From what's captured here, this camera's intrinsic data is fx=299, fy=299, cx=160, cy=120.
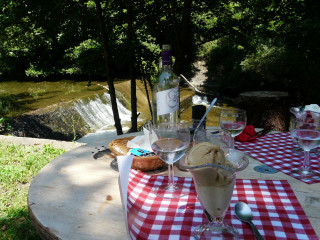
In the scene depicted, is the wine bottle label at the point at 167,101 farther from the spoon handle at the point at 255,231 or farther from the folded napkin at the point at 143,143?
the spoon handle at the point at 255,231

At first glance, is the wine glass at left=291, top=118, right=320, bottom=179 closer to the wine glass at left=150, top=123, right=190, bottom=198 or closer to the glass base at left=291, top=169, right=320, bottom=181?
the glass base at left=291, top=169, right=320, bottom=181

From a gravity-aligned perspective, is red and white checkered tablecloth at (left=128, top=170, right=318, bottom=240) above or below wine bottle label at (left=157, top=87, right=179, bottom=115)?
below

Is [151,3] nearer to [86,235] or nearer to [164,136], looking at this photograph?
[164,136]

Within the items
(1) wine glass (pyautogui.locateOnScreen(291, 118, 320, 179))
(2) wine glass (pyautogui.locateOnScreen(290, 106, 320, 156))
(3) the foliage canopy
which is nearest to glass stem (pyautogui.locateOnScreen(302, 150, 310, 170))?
(1) wine glass (pyautogui.locateOnScreen(291, 118, 320, 179))

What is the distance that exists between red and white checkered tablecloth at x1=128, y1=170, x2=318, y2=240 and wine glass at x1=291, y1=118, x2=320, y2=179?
0.48ft

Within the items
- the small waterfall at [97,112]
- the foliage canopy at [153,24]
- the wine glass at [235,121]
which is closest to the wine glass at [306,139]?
the wine glass at [235,121]

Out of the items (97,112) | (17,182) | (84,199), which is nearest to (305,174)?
(84,199)

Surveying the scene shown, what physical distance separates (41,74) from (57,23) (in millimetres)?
9693

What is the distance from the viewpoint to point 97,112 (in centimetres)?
722

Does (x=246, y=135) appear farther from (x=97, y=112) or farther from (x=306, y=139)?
(x=97, y=112)

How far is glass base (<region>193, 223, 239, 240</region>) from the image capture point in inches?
32.8

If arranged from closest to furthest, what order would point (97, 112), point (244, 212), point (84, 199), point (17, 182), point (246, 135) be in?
point (244, 212), point (84, 199), point (246, 135), point (17, 182), point (97, 112)

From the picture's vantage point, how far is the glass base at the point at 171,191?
3.59 feet

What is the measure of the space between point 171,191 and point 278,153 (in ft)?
2.28
